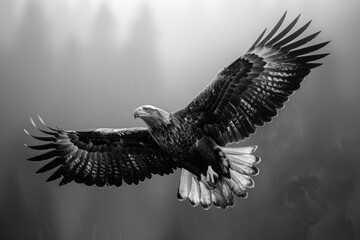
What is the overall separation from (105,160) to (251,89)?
1472mm

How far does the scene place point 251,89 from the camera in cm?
342

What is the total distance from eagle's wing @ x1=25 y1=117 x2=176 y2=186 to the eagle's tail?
9.6 inches

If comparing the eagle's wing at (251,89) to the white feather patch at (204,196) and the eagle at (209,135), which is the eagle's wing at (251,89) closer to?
the eagle at (209,135)

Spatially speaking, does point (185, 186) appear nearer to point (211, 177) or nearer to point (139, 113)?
point (211, 177)

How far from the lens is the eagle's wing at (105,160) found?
3.86 meters

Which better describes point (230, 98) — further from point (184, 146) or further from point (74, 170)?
point (74, 170)

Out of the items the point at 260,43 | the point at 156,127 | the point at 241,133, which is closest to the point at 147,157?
the point at 156,127

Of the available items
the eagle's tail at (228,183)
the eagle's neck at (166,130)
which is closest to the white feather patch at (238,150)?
the eagle's tail at (228,183)

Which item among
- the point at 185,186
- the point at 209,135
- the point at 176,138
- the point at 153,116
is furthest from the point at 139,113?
the point at 185,186

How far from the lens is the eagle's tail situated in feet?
11.9

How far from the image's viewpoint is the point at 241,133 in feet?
11.3

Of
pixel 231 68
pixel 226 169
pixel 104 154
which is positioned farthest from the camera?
pixel 104 154

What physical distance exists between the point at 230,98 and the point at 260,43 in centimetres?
49

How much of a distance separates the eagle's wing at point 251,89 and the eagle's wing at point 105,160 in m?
0.62
